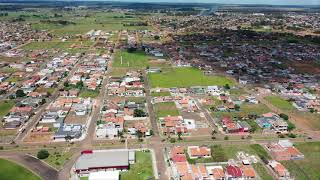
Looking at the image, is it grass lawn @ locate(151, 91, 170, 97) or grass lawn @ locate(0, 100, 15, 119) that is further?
grass lawn @ locate(151, 91, 170, 97)

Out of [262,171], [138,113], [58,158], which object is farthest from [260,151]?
[58,158]

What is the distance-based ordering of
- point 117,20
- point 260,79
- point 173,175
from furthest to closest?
1. point 117,20
2. point 260,79
3. point 173,175

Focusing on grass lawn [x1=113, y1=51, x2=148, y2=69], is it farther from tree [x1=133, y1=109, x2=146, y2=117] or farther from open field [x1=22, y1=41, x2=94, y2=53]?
tree [x1=133, y1=109, x2=146, y2=117]

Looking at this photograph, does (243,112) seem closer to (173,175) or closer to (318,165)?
(318,165)

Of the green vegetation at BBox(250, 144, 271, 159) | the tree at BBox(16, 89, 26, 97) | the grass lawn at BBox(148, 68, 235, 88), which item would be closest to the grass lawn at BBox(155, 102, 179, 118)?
the grass lawn at BBox(148, 68, 235, 88)

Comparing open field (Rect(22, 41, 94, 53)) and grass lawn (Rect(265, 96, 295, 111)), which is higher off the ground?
open field (Rect(22, 41, 94, 53))

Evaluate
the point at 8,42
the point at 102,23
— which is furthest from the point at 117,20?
the point at 8,42

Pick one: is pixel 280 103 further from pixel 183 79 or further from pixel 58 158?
pixel 58 158
